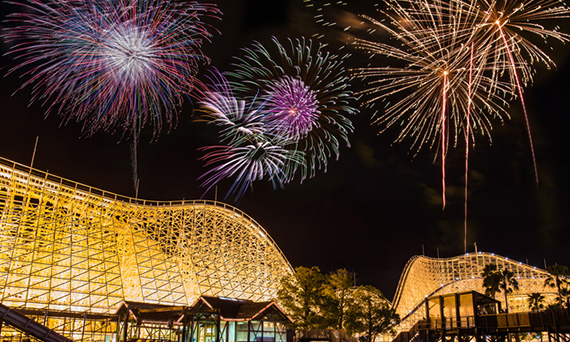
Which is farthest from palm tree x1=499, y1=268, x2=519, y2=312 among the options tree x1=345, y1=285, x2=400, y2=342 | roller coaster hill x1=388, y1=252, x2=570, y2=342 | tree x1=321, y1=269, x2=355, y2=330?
tree x1=321, y1=269, x2=355, y2=330

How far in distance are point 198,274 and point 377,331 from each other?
15967mm

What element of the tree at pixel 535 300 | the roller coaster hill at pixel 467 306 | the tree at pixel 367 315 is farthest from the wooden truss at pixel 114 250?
the tree at pixel 535 300

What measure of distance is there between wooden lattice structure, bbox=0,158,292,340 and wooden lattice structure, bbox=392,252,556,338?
1893cm

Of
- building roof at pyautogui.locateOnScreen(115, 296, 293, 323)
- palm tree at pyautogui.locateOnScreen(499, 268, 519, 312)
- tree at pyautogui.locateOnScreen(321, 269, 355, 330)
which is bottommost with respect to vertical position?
building roof at pyautogui.locateOnScreen(115, 296, 293, 323)

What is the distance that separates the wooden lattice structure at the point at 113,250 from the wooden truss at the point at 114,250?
80 millimetres

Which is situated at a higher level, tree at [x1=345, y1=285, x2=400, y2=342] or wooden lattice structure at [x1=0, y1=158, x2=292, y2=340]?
wooden lattice structure at [x1=0, y1=158, x2=292, y2=340]

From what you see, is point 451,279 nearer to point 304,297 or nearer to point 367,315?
point 367,315

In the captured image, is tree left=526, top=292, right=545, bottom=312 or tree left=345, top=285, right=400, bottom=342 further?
tree left=526, top=292, right=545, bottom=312

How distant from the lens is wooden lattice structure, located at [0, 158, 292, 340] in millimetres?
31688

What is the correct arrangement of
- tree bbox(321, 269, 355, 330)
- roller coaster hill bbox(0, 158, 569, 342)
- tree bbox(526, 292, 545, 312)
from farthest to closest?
tree bbox(526, 292, 545, 312)
tree bbox(321, 269, 355, 330)
roller coaster hill bbox(0, 158, 569, 342)

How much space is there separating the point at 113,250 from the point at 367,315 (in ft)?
67.5

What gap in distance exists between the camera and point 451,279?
7000cm

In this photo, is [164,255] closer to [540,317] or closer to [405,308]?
[540,317]

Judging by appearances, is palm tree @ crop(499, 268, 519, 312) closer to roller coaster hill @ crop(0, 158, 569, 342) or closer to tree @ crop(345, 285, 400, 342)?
roller coaster hill @ crop(0, 158, 569, 342)
